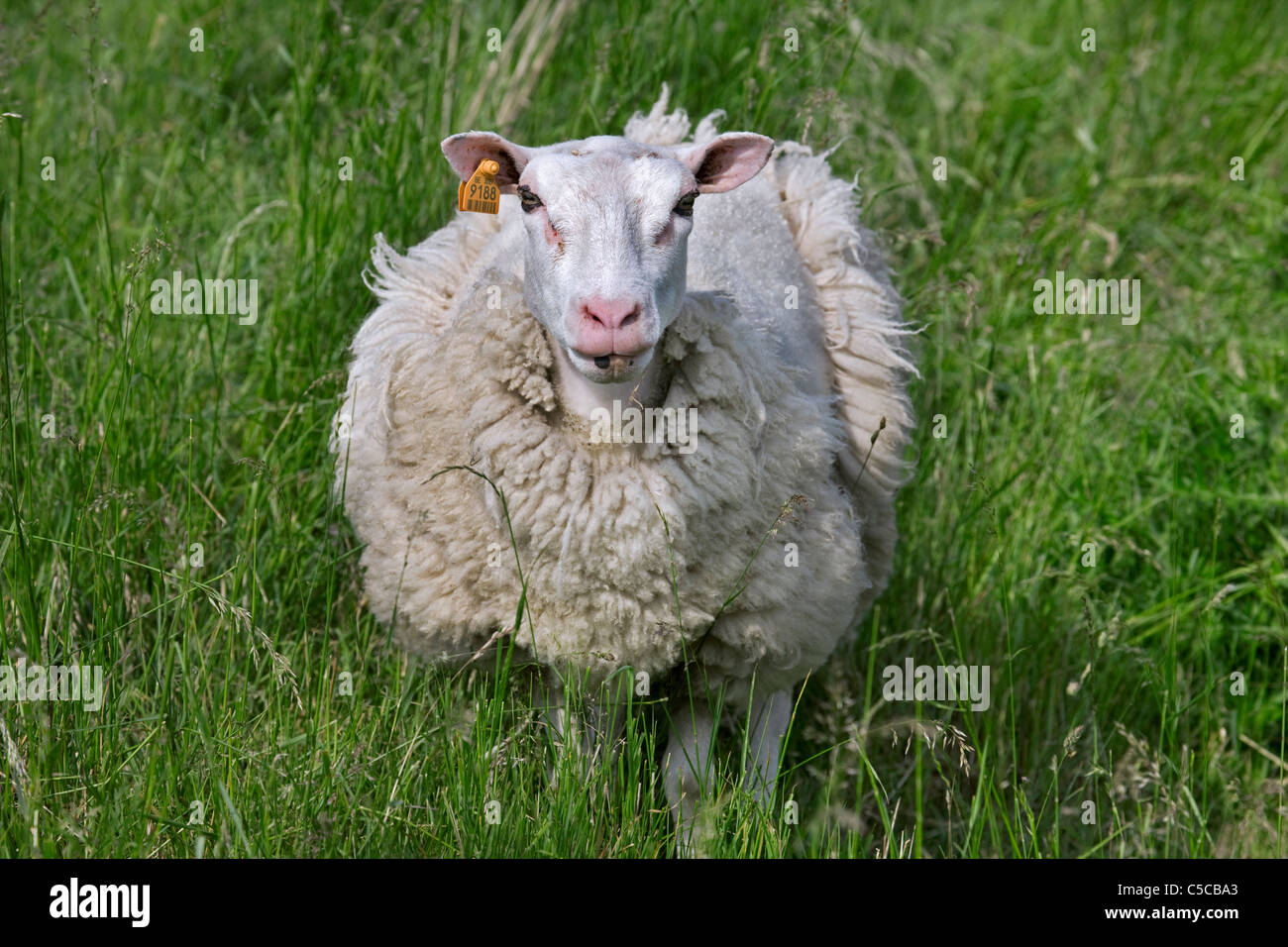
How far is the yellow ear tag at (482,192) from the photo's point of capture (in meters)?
3.14

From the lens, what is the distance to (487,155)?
318 cm

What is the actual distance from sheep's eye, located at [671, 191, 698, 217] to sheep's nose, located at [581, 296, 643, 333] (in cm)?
28

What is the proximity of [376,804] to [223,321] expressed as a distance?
1770 millimetres

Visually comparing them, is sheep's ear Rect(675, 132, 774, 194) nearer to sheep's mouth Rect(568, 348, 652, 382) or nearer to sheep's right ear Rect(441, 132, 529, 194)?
sheep's right ear Rect(441, 132, 529, 194)

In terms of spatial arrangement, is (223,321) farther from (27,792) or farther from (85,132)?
(27,792)

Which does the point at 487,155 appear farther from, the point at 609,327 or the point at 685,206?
the point at 609,327

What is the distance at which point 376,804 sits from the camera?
290 cm

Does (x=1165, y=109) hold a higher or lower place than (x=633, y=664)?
higher

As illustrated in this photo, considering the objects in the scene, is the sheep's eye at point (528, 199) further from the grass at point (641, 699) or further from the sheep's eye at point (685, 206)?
the grass at point (641, 699)

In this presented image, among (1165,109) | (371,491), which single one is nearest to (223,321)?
(371,491)

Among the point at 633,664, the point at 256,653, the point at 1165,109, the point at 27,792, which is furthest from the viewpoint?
the point at 1165,109

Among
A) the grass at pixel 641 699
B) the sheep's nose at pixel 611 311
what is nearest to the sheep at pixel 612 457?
the sheep's nose at pixel 611 311

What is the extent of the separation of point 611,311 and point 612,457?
16.5 inches

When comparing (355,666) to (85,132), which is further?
(85,132)
